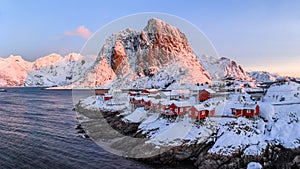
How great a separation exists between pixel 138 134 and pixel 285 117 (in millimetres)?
19373

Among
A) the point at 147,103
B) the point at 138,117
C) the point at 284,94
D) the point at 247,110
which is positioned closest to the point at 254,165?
the point at 247,110

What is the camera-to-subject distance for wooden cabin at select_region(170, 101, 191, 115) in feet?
120

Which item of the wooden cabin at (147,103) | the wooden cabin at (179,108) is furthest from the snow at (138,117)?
the wooden cabin at (179,108)

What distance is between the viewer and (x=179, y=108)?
1446 inches

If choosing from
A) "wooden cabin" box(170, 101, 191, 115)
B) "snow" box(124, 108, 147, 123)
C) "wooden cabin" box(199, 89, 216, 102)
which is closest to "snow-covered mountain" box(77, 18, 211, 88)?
"wooden cabin" box(199, 89, 216, 102)

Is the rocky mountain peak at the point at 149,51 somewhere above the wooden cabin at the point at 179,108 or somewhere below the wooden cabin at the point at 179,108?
above

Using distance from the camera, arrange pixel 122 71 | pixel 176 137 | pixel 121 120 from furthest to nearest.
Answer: pixel 122 71, pixel 121 120, pixel 176 137

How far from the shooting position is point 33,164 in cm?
2472

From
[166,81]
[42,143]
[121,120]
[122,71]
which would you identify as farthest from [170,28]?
[42,143]

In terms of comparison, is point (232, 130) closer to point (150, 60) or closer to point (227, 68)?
point (150, 60)

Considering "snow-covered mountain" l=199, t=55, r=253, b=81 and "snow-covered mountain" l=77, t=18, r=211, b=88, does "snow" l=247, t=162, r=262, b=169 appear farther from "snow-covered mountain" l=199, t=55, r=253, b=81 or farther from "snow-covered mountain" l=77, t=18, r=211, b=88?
"snow-covered mountain" l=199, t=55, r=253, b=81

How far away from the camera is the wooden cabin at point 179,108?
3653 centimetres

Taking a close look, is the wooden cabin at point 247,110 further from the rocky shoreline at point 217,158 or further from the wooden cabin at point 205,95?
the wooden cabin at point 205,95

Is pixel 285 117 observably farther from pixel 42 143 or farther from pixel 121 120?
pixel 42 143
